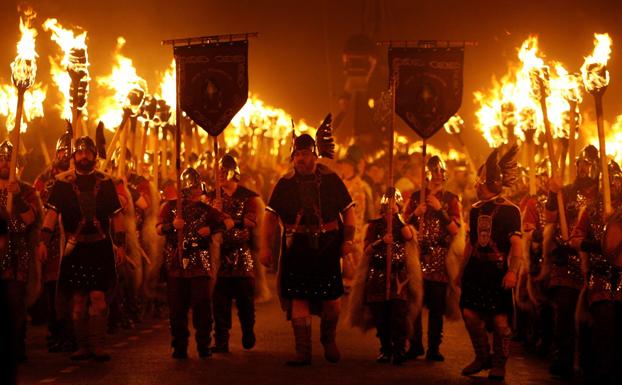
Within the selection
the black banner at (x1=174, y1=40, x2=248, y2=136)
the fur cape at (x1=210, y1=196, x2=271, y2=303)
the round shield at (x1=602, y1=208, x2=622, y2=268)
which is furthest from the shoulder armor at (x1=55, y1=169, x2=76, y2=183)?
the round shield at (x1=602, y1=208, x2=622, y2=268)

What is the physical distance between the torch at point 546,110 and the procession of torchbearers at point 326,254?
2cm

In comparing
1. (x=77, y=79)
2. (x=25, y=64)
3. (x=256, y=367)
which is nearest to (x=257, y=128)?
(x=77, y=79)

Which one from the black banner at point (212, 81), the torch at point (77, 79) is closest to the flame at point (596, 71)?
the black banner at point (212, 81)

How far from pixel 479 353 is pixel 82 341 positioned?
395 centimetres

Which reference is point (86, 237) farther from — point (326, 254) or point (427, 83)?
point (427, 83)

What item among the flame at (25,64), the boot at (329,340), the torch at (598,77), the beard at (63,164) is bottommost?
the boot at (329,340)

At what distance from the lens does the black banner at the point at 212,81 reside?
13.1m

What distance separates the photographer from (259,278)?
531 inches

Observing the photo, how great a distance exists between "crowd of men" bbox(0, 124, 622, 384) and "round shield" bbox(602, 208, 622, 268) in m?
0.57

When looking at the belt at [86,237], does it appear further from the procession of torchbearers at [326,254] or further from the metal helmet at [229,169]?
the metal helmet at [229,169]

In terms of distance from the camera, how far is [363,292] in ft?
41.2

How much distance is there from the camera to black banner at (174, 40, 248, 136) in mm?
13102

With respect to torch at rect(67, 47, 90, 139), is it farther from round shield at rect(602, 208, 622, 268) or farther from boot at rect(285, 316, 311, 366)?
round shield at rect(602, 208, 622, 268)

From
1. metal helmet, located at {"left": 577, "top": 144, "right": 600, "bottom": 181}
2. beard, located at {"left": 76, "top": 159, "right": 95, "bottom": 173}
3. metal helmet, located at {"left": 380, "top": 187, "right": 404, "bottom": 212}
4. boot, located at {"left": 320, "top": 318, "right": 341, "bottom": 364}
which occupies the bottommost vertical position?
boot, located at {"left": 320, "top": 318, "right": 341, "bottom": 364}
